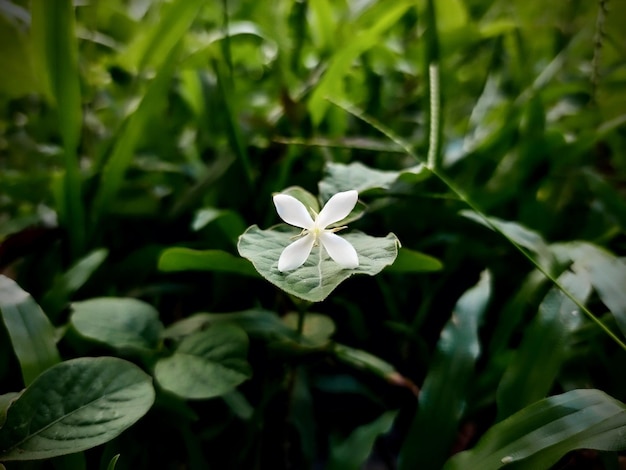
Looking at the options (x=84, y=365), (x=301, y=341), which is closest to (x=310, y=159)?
(x=301, y=341)

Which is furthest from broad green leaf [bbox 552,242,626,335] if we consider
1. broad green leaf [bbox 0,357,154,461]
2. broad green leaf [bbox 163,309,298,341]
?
broad green leaf [bbox 0,357,154,461]

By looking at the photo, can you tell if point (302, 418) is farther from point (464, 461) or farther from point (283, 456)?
point (464, 461)

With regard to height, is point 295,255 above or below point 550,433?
above

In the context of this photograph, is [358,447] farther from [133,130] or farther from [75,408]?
[133,130]

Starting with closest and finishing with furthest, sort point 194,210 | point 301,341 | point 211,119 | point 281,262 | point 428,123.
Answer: point 281,262, point 301,341, point 428,123, point 194,210, point 211,119

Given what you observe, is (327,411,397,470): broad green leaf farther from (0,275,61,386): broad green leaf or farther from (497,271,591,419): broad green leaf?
(0,275,61,386): broad green leaf

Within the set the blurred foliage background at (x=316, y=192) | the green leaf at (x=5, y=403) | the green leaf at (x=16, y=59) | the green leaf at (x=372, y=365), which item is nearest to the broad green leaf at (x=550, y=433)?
the blurred foliage background at (x=316, y=192)

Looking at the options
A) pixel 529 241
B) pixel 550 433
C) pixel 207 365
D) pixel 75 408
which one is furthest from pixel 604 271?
pixel 75 408
